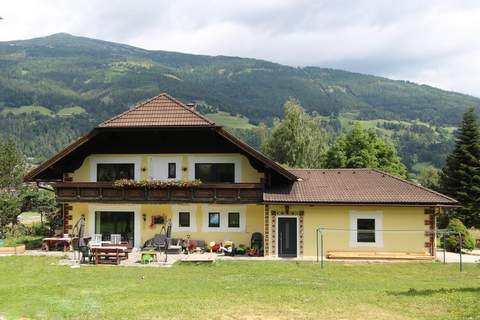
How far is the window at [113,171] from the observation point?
93.1ft

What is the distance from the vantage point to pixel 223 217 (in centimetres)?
2739

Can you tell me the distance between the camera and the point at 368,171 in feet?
95.5

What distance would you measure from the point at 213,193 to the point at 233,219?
1726 mm

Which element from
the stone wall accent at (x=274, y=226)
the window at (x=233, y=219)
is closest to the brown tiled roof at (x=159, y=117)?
the window at (x=233, y=219)

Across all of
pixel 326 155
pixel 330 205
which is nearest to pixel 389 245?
pixel 330 205

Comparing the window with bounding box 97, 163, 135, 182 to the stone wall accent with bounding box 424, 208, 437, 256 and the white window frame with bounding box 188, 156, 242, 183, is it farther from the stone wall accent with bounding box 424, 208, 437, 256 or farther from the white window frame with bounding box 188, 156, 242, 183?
the stone wall accent with bounding box 424, 208, 437, 256

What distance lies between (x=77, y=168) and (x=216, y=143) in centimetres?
719

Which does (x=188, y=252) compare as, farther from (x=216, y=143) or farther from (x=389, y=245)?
(x=389, y=245)

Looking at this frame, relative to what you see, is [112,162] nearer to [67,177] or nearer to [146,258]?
[67,177]

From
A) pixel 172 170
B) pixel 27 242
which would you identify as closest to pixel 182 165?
pixel 172 170

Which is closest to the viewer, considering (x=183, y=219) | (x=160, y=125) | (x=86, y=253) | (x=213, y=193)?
(x=86, y=253)

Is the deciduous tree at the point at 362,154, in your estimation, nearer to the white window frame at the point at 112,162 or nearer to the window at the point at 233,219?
the window at the point at 233,219

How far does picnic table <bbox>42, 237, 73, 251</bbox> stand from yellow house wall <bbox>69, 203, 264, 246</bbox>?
4.30 ft

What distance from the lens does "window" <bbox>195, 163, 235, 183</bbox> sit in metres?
27.9
